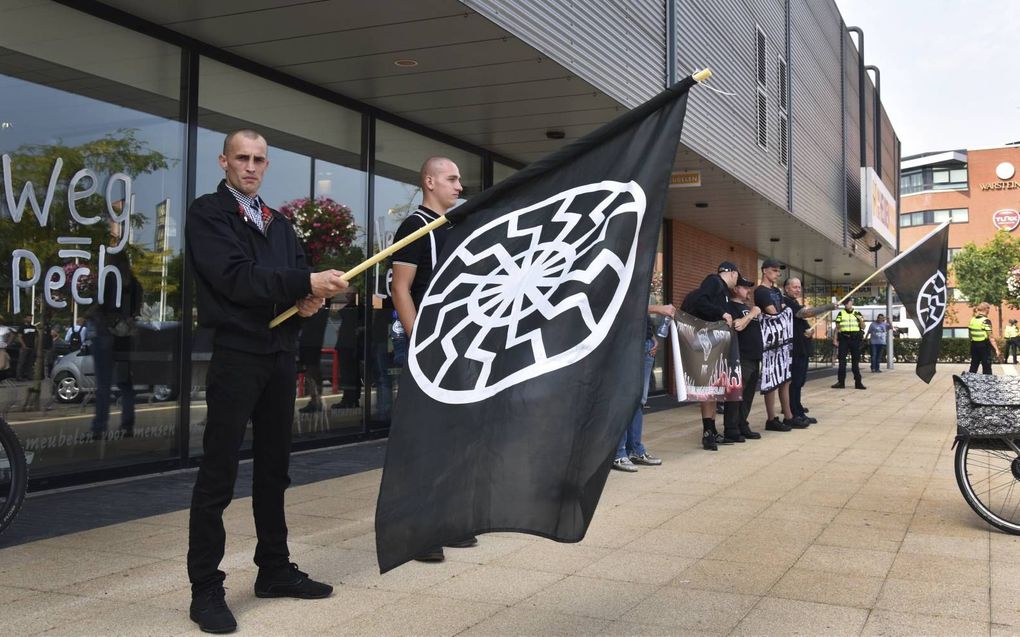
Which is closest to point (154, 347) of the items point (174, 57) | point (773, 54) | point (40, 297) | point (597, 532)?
point (40, 297)

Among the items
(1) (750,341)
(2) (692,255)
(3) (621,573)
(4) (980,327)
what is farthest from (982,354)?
(3) (621,573)

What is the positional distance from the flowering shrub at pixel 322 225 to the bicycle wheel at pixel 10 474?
428cm

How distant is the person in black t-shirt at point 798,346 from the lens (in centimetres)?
1223

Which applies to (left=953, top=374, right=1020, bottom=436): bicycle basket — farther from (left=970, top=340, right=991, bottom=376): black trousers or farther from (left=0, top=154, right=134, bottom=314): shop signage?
(left=970, top=340, right=991, bottom=376): black trousers

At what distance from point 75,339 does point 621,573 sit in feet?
15.3

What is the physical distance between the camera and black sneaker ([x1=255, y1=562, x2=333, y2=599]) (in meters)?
4.16

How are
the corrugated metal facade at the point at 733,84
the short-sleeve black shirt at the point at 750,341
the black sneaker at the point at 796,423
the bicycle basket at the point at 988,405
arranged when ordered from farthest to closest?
the corrugated metal facade at the point at 733,84, the black sneaker at the point at 796,423, the short-sleeve black shirt at the point at 750,341, the bicycle basket at the point at 988,405

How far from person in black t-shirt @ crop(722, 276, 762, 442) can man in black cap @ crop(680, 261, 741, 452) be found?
0.80 feet

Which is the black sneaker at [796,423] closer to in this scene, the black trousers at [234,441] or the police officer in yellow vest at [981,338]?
the police officer in yellow vest at [981,338]

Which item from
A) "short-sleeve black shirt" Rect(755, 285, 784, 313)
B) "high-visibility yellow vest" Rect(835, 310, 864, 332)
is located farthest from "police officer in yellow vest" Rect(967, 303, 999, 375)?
"short-sleeve black shirt" Rect(755, 285, 784, 313)

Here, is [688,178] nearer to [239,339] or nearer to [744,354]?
[744,354]

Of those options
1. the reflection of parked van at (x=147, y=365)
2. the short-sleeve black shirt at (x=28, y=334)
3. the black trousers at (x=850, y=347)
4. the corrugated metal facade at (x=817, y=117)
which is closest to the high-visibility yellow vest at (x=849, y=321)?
the black trousers at (x=850, y=347)

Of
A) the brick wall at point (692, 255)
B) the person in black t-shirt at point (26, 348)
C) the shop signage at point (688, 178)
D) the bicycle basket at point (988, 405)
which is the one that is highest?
the shop signage at point (688, 178)

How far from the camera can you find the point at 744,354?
10422 millimetres
